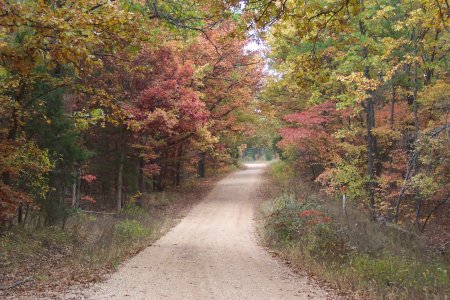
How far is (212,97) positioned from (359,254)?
16430mm

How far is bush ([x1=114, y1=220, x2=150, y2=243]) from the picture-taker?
1303cm

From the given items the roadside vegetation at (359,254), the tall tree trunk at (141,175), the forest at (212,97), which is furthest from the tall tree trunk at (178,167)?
the roadside vegetation at (359,254)

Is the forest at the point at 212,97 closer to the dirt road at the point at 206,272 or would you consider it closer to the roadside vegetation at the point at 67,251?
the roadside vegetation at the point at 67,251

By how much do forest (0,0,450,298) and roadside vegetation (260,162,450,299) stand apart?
181cm

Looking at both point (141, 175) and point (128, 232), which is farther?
point (141, 175)

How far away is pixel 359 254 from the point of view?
9.89 metres

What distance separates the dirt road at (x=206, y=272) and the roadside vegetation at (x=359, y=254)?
23.1 inches

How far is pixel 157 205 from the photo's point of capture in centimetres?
2222

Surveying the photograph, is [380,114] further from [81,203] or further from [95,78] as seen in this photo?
[81,203]

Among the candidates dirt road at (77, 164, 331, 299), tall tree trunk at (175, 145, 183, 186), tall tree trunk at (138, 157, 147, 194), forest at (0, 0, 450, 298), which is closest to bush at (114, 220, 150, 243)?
dirt road at (77, 164, 331, 299)

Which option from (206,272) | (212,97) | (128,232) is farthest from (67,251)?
(212,97)

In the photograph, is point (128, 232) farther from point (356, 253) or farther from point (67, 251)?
point (356, 253)

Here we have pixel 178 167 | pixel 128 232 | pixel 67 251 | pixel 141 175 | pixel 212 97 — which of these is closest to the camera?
pixel 67 251

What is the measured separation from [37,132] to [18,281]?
453cm
